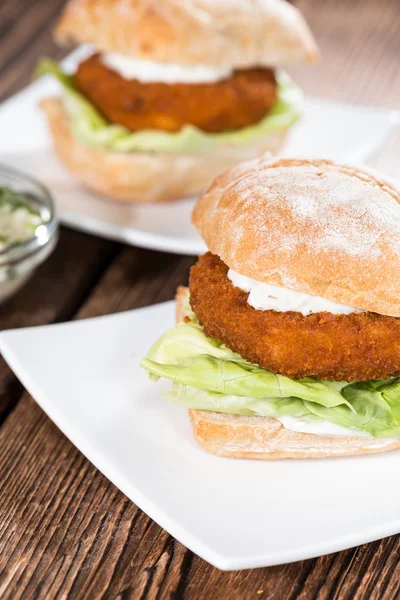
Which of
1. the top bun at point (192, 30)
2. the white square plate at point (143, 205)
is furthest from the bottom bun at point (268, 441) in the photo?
the top bun at point (192, 30)

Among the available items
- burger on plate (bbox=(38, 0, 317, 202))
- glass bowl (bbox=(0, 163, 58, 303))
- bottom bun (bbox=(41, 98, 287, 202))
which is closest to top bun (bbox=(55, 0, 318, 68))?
burger on plate (bbox=(38, 0, 317, 202))

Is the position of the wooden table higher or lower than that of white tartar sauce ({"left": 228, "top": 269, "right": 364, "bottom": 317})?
lower

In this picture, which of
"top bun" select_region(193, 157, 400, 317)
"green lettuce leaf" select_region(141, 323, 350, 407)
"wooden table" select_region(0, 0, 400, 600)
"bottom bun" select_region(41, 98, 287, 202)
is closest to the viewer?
"wooden table" select_region(0, 0, 400, 600)

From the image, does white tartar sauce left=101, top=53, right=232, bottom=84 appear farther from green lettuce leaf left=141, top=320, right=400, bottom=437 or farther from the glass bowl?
green lettuce leaf left=141, top=320, right=400, bottom=437

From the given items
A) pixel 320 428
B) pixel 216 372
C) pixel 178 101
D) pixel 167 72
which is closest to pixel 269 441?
pixel 320 428

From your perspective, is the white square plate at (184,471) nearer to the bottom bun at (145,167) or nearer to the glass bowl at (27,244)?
the glass bowl at (27,244)

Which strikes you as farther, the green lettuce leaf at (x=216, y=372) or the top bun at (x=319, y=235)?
the green lettuce leaf at (x=216, y=372)

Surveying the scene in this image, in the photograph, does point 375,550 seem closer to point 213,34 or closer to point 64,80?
point 213,34
